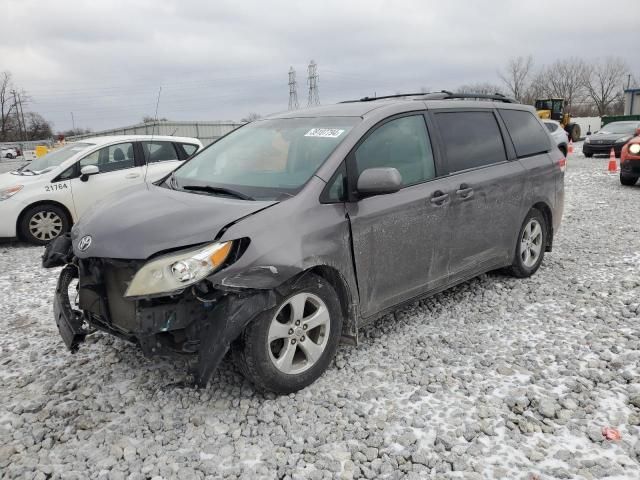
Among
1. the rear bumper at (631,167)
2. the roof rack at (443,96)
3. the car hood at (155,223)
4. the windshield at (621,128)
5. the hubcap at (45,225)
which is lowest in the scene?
the rear bumper at (631,167)

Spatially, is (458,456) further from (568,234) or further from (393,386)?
(568,234)

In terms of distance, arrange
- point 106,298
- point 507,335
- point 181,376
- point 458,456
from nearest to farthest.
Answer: point 458,456 → point 106,298 → point 181,376 → point 507,335

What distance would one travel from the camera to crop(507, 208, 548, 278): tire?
5.12m

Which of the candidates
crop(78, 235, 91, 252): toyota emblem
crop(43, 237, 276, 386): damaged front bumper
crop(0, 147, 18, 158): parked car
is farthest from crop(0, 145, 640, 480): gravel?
crop(0, 147, 18, 158): parked car

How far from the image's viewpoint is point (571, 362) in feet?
11.8

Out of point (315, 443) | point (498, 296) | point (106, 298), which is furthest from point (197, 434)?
point (498, 296)

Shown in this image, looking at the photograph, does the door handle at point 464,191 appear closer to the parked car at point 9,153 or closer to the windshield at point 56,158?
the windshield at point 56,158

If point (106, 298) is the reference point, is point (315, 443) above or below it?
below

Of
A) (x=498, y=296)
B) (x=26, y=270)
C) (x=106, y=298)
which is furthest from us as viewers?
(x=26, y=270)

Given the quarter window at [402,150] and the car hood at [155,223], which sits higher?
the quarter window at [402,150]

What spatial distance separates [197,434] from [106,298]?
0.96 metres

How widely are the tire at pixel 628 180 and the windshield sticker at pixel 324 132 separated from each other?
10.4 meters

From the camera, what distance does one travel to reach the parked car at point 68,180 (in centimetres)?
770

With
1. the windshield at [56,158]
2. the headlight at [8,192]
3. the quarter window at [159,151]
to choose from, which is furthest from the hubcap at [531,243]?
the headlight at [8,192]
